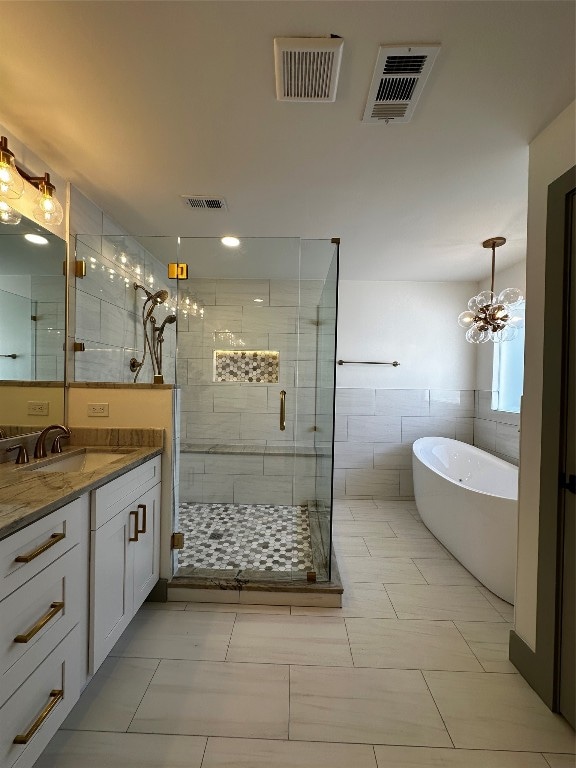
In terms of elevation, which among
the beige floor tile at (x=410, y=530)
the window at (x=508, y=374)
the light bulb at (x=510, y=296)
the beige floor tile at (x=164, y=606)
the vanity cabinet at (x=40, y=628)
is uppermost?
the light bulb at (x=510, y=296)

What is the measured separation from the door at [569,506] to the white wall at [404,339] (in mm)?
2725

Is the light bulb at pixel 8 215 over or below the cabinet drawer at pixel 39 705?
over

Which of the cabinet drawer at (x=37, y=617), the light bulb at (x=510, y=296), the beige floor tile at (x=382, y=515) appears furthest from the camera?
the beige floor tile at (x=382, y=515)

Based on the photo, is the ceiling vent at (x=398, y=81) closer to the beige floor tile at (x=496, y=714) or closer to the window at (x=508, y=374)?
the beige floor tile at (x=496, y=714)

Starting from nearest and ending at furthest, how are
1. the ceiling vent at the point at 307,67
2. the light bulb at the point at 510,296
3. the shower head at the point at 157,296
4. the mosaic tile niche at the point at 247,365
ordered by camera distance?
the ceiling vent at the point at 307,67 → the light bulb at the point at 510,296 → the shower head at the point at 157,296 → the mosaic tile niche at the point at 247,365

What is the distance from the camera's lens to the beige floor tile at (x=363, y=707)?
1.37m

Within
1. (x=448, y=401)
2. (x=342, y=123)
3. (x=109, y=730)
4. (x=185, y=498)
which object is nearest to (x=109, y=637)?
(x=109, y=730)

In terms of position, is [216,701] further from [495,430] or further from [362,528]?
[495,430]

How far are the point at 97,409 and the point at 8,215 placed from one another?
1.12 metres

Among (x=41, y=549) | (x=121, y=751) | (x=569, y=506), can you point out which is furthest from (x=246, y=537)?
(x=569, y=506)

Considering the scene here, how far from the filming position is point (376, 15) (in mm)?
1152

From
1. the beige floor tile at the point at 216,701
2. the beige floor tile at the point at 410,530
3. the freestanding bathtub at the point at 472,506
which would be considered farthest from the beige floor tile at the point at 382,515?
the beige floor tile at the point at 216,701

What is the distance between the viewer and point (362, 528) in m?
3.35

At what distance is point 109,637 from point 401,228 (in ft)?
10.1
